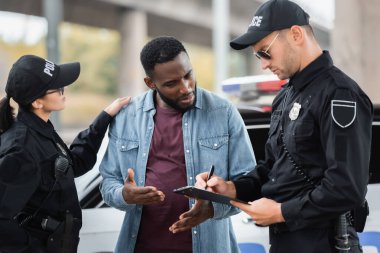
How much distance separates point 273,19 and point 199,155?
745 millimetres

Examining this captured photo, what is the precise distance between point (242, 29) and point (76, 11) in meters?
9.84

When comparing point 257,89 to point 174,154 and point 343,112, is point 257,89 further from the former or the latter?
point 343,112

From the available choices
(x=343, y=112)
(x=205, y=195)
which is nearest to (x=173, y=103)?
(x=205, y=195)

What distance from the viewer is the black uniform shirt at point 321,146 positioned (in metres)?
2.03

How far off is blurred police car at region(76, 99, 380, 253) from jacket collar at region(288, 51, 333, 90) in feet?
4.89

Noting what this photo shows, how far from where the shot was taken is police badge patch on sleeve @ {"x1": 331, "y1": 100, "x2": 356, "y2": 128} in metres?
2.03

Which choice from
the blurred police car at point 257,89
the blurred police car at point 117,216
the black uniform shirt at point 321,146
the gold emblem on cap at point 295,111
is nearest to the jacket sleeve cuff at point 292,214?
the black uniform shirt at point 321,146

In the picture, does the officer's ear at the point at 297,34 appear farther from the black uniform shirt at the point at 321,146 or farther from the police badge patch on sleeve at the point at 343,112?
the police badge patch on sleeve at the point at 343,112

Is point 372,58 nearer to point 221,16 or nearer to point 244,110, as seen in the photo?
point 221,16

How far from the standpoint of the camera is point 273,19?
2.25 metres

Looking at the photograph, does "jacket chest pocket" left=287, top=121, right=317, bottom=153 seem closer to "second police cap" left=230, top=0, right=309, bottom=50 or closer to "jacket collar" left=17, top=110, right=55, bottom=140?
"second police cap" left=230, top=0, right=309, bottom=50

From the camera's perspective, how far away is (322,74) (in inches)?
87.0

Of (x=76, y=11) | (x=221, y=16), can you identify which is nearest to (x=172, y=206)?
(x=221, y=16)

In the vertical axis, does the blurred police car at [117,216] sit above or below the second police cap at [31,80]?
below
